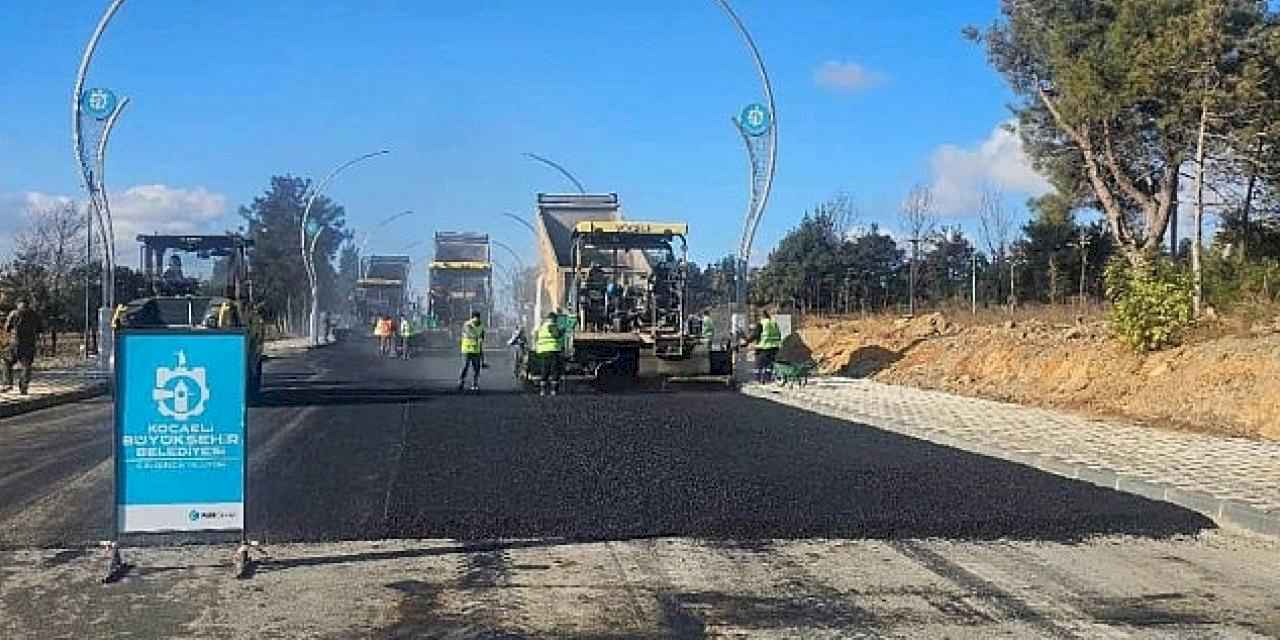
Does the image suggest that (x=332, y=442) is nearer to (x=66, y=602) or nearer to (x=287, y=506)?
(x=287, y=506)

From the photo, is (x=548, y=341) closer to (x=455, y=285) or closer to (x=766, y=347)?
(x=766, y=347)

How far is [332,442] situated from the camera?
48.7ft

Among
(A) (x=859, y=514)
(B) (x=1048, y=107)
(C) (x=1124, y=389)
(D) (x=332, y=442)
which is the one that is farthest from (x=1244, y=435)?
(B) (x=1048, y=107)

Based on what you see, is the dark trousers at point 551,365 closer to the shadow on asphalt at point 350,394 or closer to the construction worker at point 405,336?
the shadow on asphalt at point 350,394

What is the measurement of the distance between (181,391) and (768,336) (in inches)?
787

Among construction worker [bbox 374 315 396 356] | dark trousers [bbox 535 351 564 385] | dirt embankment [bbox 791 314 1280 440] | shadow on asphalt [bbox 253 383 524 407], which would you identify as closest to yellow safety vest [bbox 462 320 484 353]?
shadow on asphalt [bbox 253 383 524 407]

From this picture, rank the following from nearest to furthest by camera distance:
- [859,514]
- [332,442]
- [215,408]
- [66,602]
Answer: [66,602] < [215,408] < [859,514] < [332,442]

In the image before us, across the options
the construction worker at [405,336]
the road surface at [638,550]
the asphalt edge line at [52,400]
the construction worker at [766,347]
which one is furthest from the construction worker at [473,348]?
the construction worker at [405,336]

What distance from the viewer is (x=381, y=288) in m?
57.8

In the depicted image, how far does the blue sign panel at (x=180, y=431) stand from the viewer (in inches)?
310

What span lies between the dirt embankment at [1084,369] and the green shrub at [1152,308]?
316mm

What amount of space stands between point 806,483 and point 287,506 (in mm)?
4195

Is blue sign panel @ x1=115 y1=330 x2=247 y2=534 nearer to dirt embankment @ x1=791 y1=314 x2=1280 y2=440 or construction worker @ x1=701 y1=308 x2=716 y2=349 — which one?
dirt embankment @ x1=791 y1=314 x2=1280 y2=440

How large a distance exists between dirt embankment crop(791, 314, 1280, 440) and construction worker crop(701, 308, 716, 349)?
3910 mm
